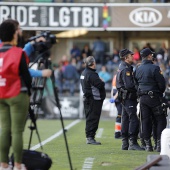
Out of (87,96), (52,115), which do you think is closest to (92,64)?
(87,96)

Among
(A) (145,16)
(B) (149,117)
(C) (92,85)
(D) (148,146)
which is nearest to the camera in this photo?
(B) (149,117)

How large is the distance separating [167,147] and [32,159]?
9.55 feet

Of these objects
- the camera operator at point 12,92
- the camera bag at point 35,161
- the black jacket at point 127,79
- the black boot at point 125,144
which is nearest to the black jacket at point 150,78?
the black jacket at point 127,79

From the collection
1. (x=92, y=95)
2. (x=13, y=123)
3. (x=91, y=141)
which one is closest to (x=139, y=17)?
(x=92, y=95)

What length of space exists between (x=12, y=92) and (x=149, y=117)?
5417 millimetres

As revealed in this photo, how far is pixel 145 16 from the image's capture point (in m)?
35.2

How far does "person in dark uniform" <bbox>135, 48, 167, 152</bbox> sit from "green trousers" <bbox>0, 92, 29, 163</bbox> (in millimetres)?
5039

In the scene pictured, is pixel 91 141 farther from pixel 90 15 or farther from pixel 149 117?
pixel 90 15

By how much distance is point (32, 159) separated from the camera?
31.8 ft

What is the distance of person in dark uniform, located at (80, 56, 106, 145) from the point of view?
1620cm

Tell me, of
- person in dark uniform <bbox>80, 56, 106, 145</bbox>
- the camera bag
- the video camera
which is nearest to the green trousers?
the camera bag

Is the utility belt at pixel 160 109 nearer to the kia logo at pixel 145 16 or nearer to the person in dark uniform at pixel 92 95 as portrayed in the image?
the person in dark uniform at pixel 92 95

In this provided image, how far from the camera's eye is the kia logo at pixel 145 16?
35.2m

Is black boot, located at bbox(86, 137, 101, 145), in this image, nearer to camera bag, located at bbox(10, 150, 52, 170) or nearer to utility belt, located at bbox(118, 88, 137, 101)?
utility belt, located at bbox(118, 88, 137, 101)
